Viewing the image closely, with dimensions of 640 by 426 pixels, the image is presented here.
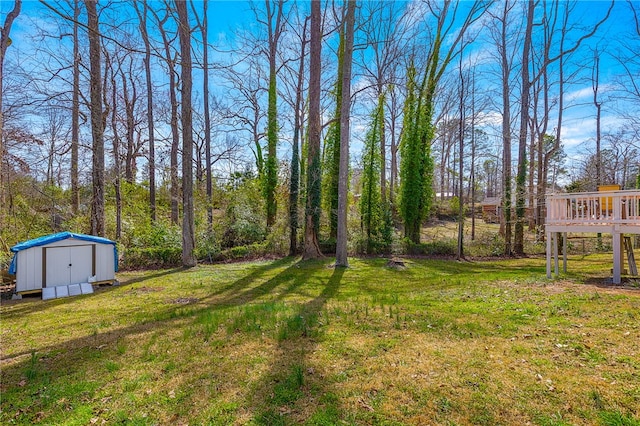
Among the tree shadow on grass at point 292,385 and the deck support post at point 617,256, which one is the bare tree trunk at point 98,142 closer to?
the tree shadow on grass at point 292,385

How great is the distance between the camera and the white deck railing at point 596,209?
6.00 metres

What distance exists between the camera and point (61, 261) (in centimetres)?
719

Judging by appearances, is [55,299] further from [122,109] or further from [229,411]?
[122,109]

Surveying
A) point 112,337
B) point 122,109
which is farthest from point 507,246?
point 122,109

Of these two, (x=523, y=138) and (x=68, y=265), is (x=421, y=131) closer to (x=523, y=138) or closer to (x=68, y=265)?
(x=523, y=138)

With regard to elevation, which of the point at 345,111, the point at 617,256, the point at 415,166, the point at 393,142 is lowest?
the point at 617,256

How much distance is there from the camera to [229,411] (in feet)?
7.93

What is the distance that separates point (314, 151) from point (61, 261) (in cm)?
807

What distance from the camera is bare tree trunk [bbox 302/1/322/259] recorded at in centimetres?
1046

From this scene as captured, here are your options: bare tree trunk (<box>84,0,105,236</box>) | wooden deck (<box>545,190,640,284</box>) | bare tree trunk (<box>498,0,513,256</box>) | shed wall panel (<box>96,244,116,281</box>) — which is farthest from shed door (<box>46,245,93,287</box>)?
bare tree trunk (<box>498,0,513,256</box>)

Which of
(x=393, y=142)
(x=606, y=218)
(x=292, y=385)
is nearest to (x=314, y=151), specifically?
(x=606, y=218)

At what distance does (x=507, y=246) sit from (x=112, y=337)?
47.7ft

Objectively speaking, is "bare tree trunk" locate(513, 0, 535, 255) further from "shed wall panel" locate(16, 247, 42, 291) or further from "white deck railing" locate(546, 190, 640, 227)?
"shed wall panel" locate(16, 247, 42, 291)

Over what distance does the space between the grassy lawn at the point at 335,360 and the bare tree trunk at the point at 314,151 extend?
18.0 ft
